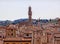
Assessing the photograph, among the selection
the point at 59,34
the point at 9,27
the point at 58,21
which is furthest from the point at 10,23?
the point at 59,34

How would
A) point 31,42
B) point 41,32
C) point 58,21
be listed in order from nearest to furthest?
1. point 31,42
2. point 41,32
3. point 58,21

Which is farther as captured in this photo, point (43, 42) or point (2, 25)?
point (2, 25)

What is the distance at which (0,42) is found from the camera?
4406 mm

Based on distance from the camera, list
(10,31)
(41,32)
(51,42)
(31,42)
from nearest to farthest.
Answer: (51,42)
(31,42)
(41,32)
(10,31)

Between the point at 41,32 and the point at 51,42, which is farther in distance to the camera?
the point at 41,32

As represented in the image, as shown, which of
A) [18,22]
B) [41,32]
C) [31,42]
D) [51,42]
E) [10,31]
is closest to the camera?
[51,42]

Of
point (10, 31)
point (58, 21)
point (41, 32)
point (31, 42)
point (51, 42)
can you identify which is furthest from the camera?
point (58, 21)

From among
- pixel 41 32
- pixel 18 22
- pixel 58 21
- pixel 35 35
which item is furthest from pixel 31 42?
pixel 18 22

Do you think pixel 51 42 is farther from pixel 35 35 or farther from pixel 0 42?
pixel 0 42

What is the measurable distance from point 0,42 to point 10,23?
213 cm

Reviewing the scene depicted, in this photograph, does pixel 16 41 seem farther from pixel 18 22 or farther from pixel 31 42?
pixel 18 22

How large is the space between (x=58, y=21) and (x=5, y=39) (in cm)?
220

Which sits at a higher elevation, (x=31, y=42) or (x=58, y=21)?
(x=58, y=21)

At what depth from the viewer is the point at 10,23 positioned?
6.49 m
